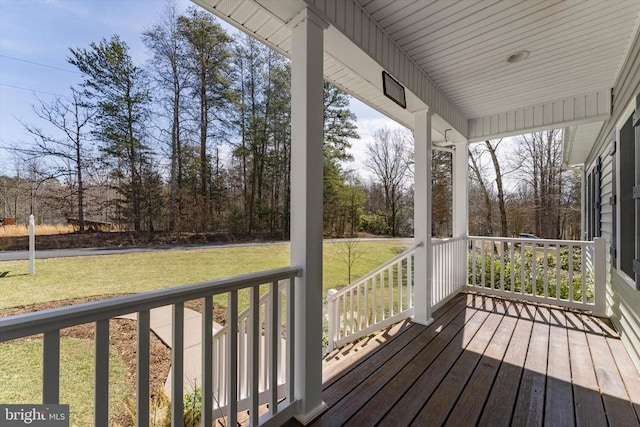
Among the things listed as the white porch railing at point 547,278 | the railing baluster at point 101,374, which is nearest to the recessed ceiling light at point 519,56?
the white porch railing at point 547,278

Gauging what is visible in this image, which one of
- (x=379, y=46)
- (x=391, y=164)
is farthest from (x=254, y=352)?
(x=391, y=164)

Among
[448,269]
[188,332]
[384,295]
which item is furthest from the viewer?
[448,269]

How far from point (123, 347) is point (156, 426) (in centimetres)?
72

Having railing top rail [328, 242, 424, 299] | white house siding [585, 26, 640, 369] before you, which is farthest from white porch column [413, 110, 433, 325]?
white house siding [585, 26, 640, 369]

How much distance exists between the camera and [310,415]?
173 cm

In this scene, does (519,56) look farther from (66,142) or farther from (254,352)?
(66,142)

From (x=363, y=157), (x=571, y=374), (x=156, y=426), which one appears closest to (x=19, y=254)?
(x=156, y=426)

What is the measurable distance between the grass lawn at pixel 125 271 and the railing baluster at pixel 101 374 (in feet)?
1.14

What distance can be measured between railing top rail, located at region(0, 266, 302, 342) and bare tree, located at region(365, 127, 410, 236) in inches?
129

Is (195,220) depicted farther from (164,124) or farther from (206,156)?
(164,124)

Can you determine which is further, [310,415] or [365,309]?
[365,309]

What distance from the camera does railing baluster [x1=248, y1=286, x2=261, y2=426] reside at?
1.54 meters

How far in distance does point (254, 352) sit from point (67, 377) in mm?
821

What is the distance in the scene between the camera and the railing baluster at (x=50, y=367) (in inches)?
36.8
